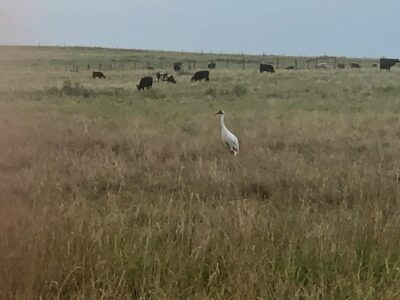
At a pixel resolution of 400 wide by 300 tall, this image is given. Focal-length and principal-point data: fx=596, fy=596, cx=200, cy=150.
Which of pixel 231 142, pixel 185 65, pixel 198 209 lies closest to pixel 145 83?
pixel 231 142

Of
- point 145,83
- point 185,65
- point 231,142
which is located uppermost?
point 185,65

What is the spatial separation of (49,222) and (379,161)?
6.13 meters

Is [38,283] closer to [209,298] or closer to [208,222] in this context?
[209,298]

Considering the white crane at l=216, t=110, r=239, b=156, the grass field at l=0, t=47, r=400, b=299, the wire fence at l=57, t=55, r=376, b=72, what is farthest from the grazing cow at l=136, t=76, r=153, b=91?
the wire fence at l=57, t=55, r=376, b=72

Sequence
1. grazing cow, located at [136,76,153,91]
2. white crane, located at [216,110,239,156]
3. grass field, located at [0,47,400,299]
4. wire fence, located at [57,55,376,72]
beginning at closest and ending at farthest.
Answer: grass field, located at [0,47,400,299] < white crane, located at [216,110,239,156] < grazing cow, located at [136,76,153,91] < wire fence, located at [57,55,376,72]

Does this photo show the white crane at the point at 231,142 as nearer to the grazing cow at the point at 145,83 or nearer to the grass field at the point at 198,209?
the grass field at the point at 198,209

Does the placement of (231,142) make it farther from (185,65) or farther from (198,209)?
(185,65)

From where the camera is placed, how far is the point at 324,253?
4023 mm

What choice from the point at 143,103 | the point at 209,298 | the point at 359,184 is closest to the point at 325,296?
the point at 209,298

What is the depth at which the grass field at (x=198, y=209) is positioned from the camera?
11.8 ft

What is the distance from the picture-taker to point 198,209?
5613 mm

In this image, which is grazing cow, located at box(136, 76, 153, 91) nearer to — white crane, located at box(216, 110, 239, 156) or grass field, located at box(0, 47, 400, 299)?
grass field, located at box(0, 47, 400, 299)

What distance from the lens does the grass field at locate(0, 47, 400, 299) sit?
11.8 feet

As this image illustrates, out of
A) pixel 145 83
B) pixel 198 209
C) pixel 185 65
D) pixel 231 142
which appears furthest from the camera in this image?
pixel 185 65
